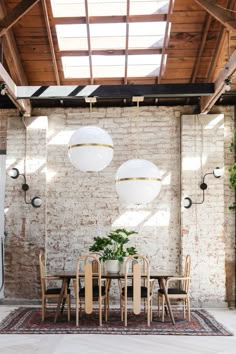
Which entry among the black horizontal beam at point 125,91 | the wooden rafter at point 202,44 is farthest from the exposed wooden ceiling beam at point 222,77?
the wooden rafter at point 202,44

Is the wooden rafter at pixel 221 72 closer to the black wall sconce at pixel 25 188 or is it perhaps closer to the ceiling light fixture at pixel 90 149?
the ceiling light fixture at pixel 90 149

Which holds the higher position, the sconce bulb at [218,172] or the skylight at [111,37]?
the skylight at [111,37]

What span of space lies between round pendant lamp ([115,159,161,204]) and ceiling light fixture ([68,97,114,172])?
262mm

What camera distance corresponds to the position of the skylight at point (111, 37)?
23.3 ft

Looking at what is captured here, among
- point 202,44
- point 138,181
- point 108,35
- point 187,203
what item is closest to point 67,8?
point 108,35

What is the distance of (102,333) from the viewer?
6.02 metres

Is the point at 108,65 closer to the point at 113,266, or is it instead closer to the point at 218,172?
the point at 218,172

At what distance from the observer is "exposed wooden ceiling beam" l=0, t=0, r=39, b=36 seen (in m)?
6.57

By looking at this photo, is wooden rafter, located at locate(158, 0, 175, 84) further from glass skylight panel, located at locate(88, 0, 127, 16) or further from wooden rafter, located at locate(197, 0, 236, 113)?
wooden rafter, located at locate(197, 0, 236, 113)

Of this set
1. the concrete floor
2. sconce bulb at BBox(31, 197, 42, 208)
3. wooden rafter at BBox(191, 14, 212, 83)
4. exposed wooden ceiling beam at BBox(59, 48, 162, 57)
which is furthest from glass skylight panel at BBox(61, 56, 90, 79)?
the concrete floor

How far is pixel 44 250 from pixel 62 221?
582mm

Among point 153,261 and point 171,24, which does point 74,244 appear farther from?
point 171,24

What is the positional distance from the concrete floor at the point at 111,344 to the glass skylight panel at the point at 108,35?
13.9 feet

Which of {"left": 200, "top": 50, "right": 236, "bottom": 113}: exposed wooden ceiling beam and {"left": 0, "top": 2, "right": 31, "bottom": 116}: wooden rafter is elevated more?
{"left": 0, "top": 2, "right": 31, "bottom": 116}: wooden rafter
